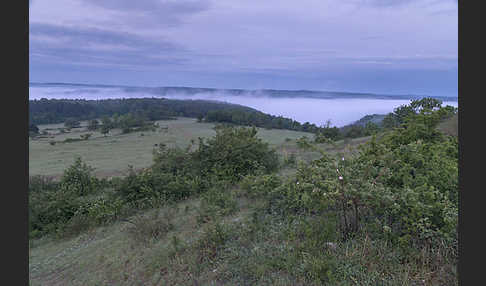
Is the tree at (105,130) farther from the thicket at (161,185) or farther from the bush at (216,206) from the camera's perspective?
the bush at (216,206)

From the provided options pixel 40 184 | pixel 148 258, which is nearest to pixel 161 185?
pixel 148 258

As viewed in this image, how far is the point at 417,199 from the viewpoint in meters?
3.68

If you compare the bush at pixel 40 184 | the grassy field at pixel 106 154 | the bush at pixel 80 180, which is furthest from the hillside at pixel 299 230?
the grassy field at pixel 106 154

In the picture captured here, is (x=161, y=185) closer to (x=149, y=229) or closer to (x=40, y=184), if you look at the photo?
(x=149, y=229)

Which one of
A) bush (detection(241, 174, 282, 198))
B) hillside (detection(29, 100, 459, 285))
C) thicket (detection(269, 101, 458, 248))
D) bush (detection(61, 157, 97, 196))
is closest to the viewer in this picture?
hillside (detection(29, 100, 459, 285))

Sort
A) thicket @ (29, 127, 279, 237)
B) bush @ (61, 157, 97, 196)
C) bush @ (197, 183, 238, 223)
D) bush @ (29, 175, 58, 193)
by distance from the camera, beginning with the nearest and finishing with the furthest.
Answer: bush @ (197, 183, 238, 223)
thicket @ (29, 127, 279, 237)
bush @ (61, 157, 97, 196)
bush @ (29, 175, 58, 193)

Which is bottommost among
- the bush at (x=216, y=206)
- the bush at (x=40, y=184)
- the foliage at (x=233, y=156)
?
the bush at (x=40, y=184)

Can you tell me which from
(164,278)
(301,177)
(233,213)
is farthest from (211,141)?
(164,278)

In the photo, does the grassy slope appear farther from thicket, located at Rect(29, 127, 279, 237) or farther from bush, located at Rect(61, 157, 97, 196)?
bush, located at Rect(61, 157, 97, 196)

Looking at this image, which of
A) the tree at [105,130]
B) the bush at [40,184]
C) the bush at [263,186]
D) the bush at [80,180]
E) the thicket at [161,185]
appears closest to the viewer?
the bush at [263,186]

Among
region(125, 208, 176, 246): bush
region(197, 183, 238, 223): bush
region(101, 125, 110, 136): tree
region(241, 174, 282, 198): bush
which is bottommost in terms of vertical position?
region(125, 208, 176, 246): bush

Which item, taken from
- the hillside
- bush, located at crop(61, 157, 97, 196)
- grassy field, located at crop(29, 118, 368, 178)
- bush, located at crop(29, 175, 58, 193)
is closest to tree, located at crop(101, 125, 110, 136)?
grassy field, located at crop(29, 118, 368, 178)

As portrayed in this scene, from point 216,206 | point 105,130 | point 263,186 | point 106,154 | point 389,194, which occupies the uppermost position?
point 105,130

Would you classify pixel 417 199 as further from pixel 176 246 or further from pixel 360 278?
pixel 176 246
